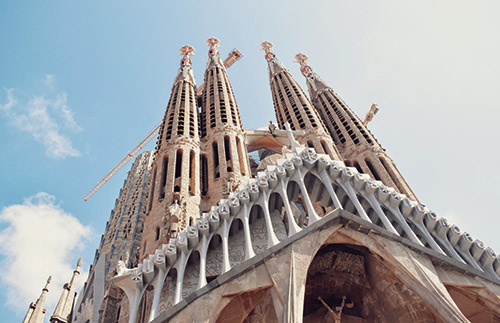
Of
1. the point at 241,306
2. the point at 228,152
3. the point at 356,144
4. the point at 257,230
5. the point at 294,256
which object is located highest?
the point at 356,144

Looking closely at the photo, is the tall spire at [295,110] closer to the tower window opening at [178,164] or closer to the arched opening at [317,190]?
the tower window opening at [178,164]

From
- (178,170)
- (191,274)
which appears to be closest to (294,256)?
(191,274)

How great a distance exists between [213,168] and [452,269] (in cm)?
1119

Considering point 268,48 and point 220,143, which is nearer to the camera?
point 220,143

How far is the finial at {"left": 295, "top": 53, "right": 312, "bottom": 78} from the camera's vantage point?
35.8 metres

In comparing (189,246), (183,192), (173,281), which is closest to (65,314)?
(183,192)

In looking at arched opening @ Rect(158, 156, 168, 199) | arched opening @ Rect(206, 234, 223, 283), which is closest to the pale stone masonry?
arched opening @ Rect(158, 156, 168, 199)

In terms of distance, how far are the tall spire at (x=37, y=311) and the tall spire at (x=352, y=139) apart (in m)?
16.1

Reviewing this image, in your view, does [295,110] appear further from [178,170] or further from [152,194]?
[152,194]

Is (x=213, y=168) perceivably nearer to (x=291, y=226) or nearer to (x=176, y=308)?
(x=291, y=226)

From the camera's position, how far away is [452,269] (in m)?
11.7

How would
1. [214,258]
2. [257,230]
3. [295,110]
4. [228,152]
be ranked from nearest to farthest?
[214,258] → [257,230] → [228,152] → [295,110]

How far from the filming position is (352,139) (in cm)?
2570

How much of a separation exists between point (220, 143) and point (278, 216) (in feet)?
25.2
